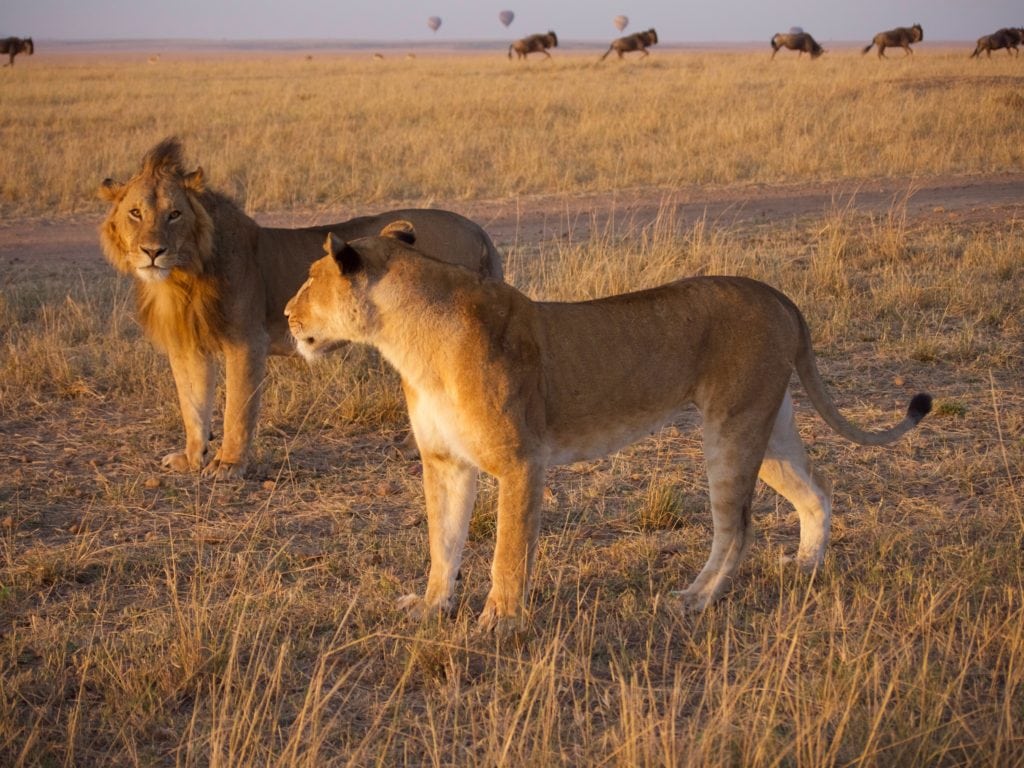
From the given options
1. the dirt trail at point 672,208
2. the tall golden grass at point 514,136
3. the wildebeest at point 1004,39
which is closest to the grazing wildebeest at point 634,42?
the wildebeest at point 1004,39

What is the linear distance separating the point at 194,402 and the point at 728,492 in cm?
290

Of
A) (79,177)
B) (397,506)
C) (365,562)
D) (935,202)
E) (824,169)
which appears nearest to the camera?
(365,562)

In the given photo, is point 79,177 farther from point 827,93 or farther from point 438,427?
point 827,93

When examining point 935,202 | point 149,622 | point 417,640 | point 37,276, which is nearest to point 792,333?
point 417,640

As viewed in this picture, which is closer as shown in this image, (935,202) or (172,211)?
(172,211)

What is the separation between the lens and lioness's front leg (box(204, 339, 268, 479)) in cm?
570

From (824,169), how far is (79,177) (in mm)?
8770

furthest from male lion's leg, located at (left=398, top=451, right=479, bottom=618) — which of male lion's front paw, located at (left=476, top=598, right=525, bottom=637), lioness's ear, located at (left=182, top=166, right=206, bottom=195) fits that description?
lioness's ear, located at (left=182, top=166, right=206, bottom=195)

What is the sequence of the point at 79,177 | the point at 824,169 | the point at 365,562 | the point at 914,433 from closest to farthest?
the point at 365,562 < the point at 914,433 < the point at 79,177 < the point at 824,169

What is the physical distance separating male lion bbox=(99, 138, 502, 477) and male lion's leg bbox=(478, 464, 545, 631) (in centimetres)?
220

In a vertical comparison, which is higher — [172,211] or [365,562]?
[172,211]

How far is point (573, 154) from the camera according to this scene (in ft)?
52.4

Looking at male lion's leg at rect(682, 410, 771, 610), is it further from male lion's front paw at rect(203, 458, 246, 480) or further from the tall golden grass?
the tall golden grass

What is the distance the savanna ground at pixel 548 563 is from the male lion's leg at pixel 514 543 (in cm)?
13
